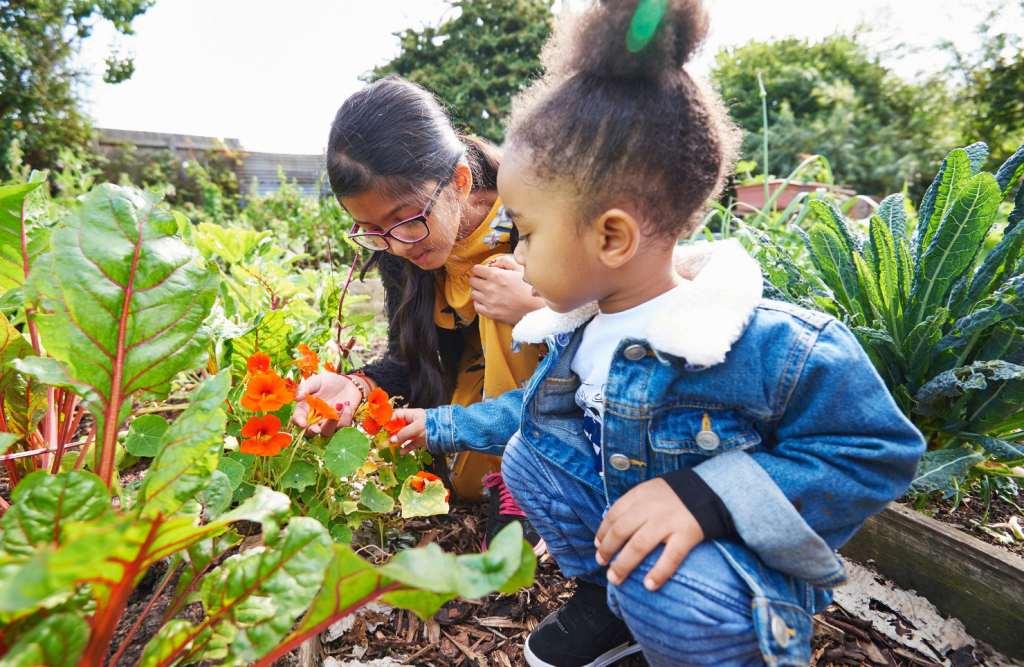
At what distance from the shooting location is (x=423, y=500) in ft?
4.09

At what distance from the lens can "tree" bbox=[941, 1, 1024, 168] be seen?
9492mm

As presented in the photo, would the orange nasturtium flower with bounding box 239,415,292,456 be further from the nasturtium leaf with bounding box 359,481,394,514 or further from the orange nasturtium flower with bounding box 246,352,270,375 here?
the nasturtium leaf with bounding box 359,481,394,514

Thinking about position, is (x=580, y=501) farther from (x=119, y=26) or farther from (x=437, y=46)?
(x=119, y=26)

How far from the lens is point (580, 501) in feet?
3.48

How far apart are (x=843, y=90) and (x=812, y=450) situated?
13623 millimetres

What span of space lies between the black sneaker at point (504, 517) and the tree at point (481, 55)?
922cm

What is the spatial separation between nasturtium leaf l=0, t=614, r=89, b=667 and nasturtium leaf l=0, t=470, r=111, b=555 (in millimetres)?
92

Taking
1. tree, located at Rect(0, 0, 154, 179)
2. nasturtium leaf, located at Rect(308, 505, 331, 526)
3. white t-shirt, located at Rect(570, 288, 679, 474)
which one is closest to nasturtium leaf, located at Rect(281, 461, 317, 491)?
nasturtium leaf, located at Rect(308, 505, 331, 526)

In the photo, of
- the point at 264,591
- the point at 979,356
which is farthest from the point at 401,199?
the point at 979,356

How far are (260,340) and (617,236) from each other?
0.91m

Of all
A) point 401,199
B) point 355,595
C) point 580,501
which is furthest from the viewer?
point 401,199

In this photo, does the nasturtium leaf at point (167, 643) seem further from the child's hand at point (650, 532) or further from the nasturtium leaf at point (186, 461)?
the child's hand at point (650, 532)

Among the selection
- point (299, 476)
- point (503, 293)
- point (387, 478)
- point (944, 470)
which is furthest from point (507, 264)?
point (944, 470)

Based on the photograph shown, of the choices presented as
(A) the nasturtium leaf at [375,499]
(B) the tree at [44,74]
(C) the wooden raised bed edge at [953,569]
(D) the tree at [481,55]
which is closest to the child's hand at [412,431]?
(A) the nasturtium leaf at [375,499]
